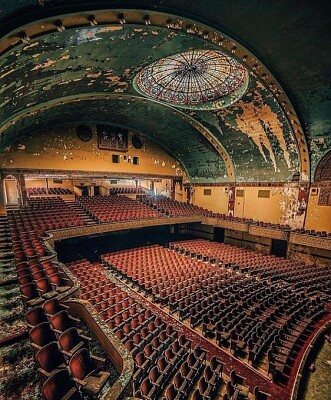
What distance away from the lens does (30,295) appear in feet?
10.2

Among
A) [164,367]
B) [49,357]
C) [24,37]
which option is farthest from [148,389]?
[24,37]

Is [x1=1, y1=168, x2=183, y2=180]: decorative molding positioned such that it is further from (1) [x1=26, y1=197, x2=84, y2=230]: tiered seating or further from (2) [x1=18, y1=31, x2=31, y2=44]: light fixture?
(2) [x1=18, y1=31, x2=31, y2=44]: light fixture

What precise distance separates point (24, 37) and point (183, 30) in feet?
11.6

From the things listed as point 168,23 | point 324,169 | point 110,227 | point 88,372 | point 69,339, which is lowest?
point 110,227

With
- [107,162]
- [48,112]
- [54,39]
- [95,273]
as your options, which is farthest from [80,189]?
[54,39]

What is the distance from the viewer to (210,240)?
50.8 ft

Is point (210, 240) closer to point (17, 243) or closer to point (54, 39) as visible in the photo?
point (17, 243)

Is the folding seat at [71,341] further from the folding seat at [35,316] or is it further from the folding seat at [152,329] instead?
the folding seat at [152,329]

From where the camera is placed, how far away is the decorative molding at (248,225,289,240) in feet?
34.8

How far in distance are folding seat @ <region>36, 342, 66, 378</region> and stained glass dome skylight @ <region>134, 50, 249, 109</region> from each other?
8.32m

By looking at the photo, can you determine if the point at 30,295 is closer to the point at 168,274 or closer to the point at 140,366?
the point at 140,366

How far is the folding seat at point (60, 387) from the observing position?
1.63m

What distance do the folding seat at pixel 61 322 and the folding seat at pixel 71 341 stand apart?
11 cm

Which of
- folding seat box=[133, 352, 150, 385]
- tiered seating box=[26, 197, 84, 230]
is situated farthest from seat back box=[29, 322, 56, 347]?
tiered seating box=[26, 197, 84, 230]
